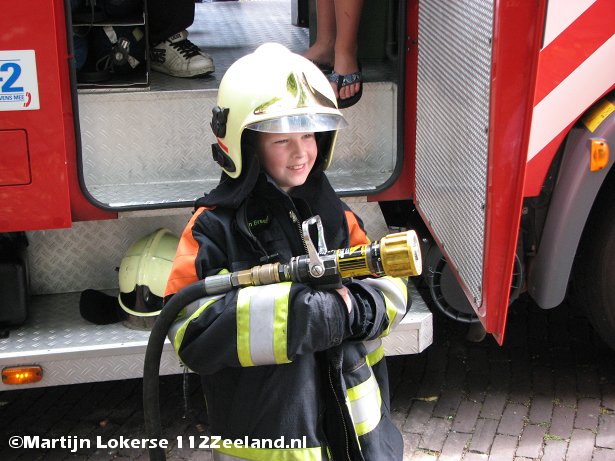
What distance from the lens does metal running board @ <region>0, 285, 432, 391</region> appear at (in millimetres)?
3365

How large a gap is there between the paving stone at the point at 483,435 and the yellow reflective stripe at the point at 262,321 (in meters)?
1.60

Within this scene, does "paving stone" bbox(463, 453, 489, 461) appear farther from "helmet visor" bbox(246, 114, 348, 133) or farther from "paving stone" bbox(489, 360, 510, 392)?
"helmet visor" bbox(246, 114, 348, 133)

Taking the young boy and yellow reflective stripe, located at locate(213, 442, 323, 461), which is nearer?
the young boy

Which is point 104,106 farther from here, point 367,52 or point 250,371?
point 250,371

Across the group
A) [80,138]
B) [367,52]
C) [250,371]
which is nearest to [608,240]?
[367,52]

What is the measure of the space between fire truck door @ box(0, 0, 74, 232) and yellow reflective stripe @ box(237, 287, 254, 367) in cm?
130

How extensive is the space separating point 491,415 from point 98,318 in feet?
5.28

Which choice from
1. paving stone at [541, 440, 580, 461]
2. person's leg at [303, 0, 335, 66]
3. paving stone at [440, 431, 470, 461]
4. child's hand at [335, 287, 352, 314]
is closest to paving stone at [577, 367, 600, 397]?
paving stone at [541, 440, 580, 461]

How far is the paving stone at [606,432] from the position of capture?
3.57m

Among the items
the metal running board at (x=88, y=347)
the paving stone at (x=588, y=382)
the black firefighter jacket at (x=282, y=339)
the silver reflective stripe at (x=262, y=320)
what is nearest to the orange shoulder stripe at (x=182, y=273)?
the black firefighter jacket at (x=282, y=339)

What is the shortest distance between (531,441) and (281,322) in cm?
175

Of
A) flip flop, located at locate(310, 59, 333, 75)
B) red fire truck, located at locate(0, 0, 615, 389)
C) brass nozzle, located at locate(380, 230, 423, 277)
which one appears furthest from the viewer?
flip flop, located at locate(310, 59, 333, 75)

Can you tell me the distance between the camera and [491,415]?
3799 mm

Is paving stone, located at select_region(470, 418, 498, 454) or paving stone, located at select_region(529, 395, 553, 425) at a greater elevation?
paving stone, located at select_region(470, 418, 498, 454)
